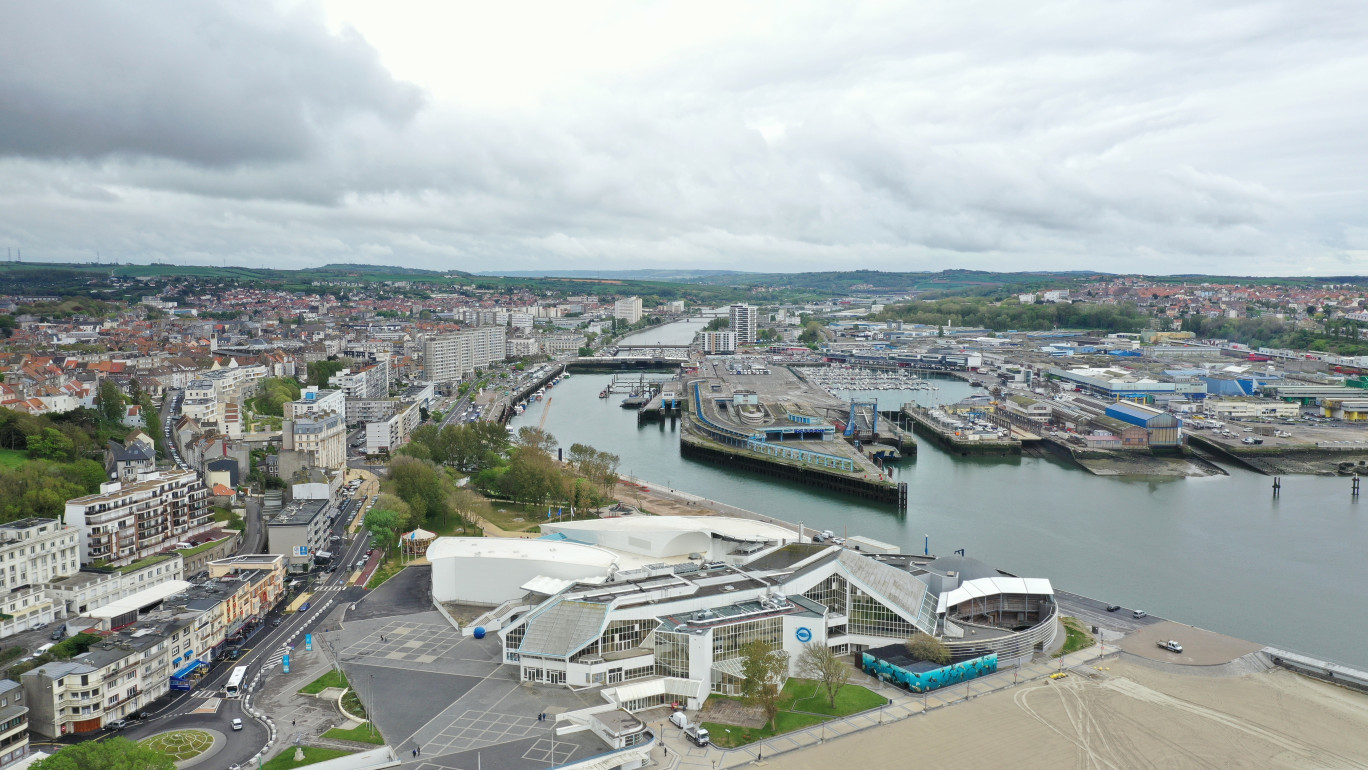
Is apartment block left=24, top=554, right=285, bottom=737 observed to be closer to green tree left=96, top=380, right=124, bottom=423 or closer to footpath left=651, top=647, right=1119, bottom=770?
footpath left=651, top=647, right=1119, bottom=770

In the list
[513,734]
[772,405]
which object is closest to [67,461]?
[513,734]

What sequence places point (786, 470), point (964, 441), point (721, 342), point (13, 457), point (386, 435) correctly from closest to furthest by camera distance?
point (13, 457), point (786, 470), point (386, 435), point (964, 441), point (721, 342)

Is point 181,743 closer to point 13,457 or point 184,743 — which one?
point 184,743

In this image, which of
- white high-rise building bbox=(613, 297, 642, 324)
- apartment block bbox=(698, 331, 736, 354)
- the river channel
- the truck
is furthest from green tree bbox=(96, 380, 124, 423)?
white high-rise building bbox=(613, 297, 642, 324)

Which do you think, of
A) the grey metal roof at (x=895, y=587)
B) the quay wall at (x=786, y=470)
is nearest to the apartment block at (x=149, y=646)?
the grey metal roof at (x=895, y=587)

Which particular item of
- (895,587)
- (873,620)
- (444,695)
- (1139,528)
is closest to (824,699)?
(873,620)

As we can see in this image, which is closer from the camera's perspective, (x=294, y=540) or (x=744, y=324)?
(x=294, y=540)

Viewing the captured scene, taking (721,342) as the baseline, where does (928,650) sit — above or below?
below
